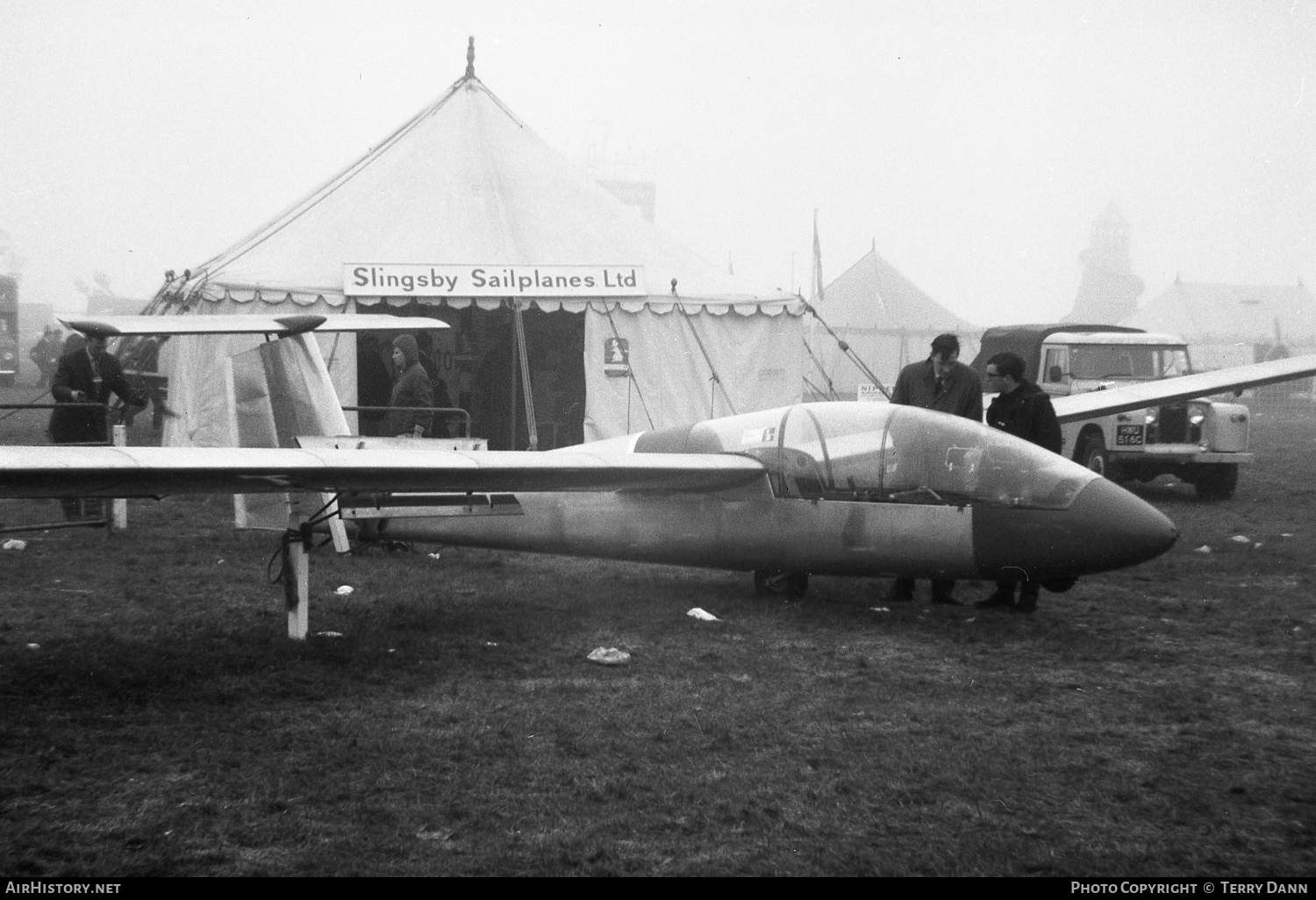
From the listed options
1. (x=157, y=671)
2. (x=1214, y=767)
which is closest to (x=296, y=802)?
(x=157, y=671)

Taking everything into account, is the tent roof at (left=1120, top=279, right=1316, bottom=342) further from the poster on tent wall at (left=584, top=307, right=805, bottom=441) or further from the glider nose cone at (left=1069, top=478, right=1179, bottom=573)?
the glider nose cone at (left=1069, top=478, right=1179, bottom=573)

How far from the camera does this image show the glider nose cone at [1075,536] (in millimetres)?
7207

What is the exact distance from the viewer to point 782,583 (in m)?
8.66

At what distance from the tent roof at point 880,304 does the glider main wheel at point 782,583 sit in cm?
3094

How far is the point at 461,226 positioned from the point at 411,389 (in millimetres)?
5159

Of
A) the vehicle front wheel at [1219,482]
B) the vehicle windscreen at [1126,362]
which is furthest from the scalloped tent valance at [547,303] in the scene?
the vehicle front wheel at [1219,482]

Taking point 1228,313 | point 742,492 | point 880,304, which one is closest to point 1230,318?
point 1228,313

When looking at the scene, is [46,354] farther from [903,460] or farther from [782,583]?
[903,460]

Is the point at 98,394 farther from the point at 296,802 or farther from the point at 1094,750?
the point at 1094,750

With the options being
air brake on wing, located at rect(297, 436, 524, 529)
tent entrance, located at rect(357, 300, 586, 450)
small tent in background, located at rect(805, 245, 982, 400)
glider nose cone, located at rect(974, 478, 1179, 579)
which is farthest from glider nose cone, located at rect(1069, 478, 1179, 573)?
small tent in background, located at rect(805, 245, 982, 400)

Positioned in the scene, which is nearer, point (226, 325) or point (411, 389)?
point (226, 325)

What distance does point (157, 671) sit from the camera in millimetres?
6402

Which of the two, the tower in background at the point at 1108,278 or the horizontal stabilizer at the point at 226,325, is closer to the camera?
the horizontal stabilizer at the point at 226,325

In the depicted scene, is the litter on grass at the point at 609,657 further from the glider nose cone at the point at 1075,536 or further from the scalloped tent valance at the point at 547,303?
the scalloped tent valance at the point at 547,303
